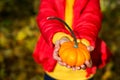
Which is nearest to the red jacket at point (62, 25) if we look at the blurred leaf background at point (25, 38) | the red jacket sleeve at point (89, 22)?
the red jacket sleeve at point (89, 22)

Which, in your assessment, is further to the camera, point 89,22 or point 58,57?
point 89,22

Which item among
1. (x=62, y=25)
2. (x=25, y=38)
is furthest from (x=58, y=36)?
(x=25, y=38)

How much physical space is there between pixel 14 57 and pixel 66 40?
1348mm

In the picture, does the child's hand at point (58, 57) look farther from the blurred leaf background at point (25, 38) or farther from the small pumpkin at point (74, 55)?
the blurred leaf background at point (25, 38)

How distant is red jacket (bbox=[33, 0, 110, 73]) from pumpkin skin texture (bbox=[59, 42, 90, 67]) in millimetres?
84

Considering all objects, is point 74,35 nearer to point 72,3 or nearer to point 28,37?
point 72,3

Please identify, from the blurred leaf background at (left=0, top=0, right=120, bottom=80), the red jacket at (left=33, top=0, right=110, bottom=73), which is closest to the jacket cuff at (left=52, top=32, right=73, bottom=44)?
the red jacket at (left=33, top=0, right=110, bottom=73)

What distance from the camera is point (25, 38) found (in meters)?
2.75

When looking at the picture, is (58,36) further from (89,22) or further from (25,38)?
(25,38)

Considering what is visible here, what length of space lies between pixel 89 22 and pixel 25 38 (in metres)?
1.42

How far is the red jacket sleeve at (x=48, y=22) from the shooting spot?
1.33 m

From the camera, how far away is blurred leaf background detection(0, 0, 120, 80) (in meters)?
2.48

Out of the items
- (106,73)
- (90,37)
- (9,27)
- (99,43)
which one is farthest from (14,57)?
(90,37)

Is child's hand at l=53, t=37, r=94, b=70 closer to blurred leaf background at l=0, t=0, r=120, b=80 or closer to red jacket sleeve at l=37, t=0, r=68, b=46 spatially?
red jacket sleeve at l=37, t=0, r=68, b=46
